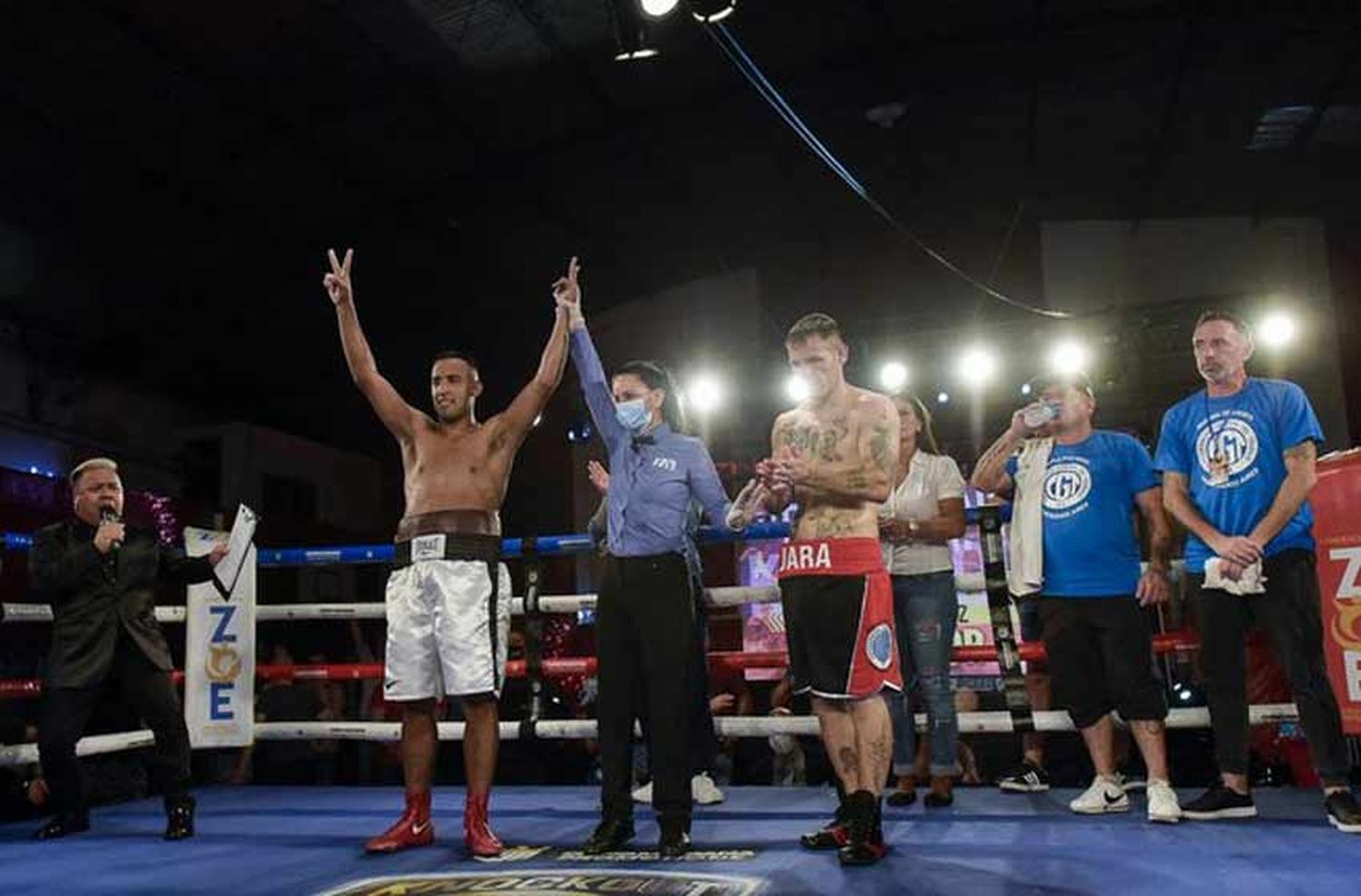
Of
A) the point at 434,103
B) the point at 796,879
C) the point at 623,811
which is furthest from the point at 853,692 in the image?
the point at 434,103

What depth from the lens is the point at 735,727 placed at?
391 cm

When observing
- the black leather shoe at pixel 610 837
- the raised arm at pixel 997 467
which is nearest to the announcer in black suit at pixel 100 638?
the black leather shoe at pixel 610 837

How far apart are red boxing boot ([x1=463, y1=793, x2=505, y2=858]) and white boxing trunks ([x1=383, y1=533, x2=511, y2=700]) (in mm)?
343

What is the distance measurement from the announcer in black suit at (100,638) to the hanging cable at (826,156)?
5.34m

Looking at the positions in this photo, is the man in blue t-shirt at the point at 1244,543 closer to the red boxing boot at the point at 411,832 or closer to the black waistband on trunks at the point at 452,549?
the black waistband on trunks at the point at 452,549

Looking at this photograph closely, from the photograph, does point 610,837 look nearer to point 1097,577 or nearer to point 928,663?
point 928,663

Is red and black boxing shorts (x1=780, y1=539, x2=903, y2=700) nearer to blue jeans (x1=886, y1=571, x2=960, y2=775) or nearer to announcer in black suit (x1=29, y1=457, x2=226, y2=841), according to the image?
blue jeans (x1=886, y1=571, x2=960, y2=775)

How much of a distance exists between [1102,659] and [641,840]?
1.69m

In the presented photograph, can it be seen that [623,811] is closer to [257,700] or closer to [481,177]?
[257,700]

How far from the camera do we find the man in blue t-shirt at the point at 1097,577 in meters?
3.46

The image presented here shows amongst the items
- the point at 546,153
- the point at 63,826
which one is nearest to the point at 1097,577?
the point at 63,826

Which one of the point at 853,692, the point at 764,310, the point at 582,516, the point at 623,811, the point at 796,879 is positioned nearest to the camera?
the point at 796,879

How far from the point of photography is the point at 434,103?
8289 mm

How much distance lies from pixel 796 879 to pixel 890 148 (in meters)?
8.46
